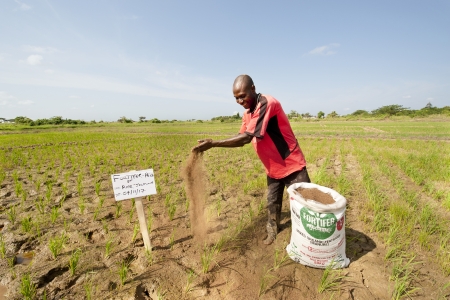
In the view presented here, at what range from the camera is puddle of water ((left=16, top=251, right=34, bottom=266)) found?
2.05 meters

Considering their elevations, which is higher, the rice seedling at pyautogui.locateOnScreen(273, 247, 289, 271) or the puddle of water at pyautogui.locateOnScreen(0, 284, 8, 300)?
the puddle of water at pyautogui.locateOnScreen(0, 284, 8, 300)

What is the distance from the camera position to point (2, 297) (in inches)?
64.4

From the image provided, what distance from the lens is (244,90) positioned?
1.84 meters

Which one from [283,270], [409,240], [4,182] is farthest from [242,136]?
[4,182]

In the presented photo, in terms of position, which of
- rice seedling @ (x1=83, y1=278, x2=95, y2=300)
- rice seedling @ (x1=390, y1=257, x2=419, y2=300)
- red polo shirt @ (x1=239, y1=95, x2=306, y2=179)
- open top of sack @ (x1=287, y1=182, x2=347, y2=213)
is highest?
red polo shirt @ (x1=239, y1=95, x2=306, y2=179)

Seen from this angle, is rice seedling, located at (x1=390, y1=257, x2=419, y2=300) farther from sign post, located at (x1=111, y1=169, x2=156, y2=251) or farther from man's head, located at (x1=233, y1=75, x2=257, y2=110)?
sign post, located at (x1=111, y1=169, x2=156, y2=251)

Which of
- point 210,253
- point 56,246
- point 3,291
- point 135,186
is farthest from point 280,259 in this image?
point 3,291

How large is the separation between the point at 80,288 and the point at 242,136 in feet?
6.07

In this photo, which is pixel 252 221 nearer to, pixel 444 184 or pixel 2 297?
pixel 2 297

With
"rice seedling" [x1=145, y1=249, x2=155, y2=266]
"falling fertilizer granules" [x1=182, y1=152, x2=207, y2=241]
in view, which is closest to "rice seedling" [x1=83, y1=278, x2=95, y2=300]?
"rice seedling" [x1=145, y1=249, x2=155, y2=266]

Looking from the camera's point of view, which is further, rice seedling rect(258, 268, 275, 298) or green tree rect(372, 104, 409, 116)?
green tree rect(372, 104, 409, 116)

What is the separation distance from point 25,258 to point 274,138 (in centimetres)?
280

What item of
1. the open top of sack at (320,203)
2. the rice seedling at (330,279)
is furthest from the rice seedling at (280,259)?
the open top of sack at (320,203)

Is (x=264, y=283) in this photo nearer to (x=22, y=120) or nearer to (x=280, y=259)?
(x=280, y=259)
